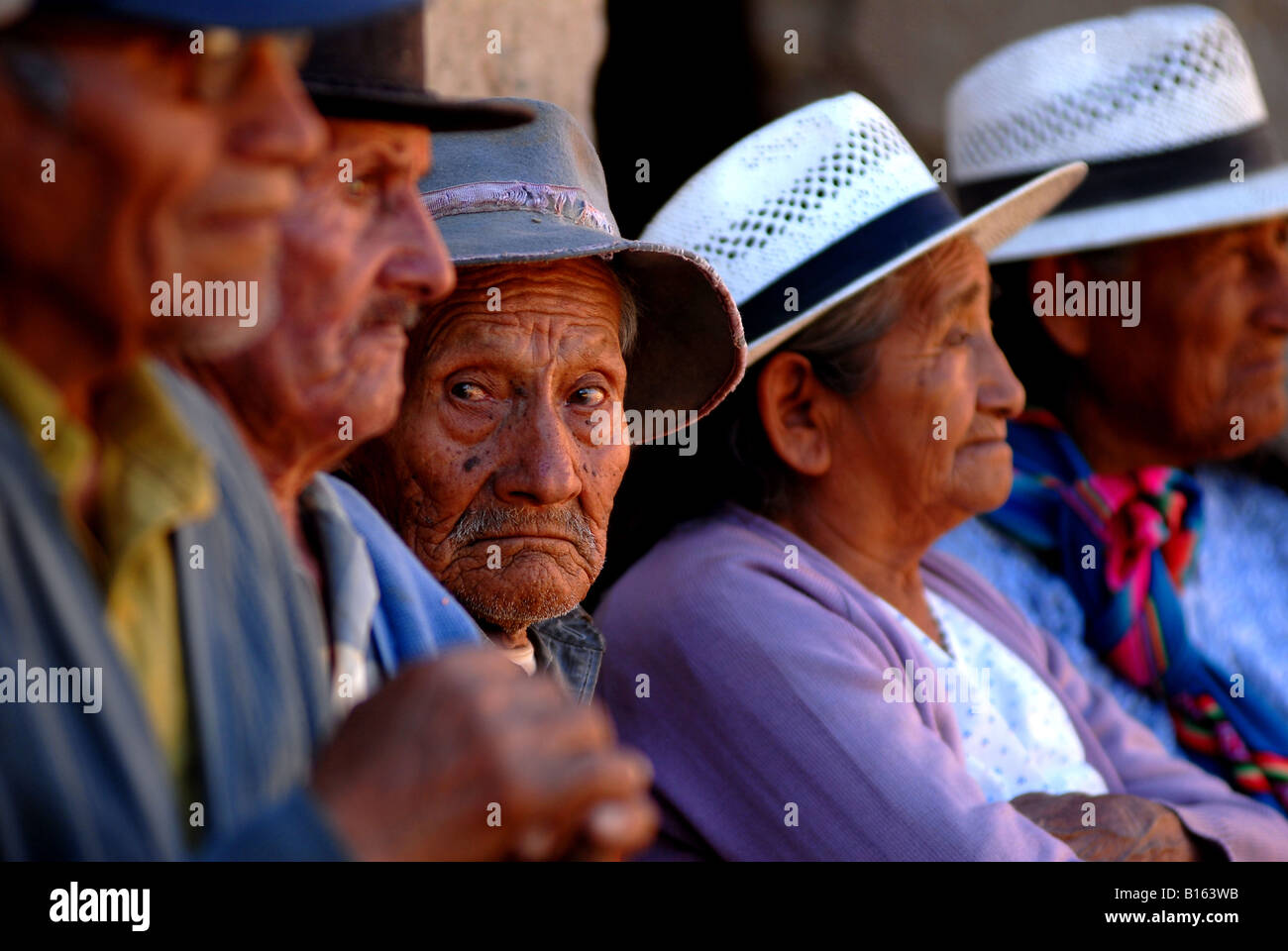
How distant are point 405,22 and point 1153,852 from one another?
6.55 feet

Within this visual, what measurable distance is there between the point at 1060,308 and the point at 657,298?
66.3 inches

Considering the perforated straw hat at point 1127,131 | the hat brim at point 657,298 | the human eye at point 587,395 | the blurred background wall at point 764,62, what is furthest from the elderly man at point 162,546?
the blurred background wall at point 764,62

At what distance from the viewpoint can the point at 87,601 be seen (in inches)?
41.3

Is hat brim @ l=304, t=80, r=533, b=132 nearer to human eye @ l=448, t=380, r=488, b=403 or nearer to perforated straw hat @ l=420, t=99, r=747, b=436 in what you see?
perforated straw hat @ l=420, t=99, r=747, b=436

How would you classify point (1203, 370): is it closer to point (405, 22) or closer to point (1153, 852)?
point (1153, 852)

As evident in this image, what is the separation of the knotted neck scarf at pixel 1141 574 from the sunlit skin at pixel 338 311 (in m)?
2.42

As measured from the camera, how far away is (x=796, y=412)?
9.46ft

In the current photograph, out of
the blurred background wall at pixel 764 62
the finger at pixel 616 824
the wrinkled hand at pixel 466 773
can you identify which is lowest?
the finger at pixel 616 824

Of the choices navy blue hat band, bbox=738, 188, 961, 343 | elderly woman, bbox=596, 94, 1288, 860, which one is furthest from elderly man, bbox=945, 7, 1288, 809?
navy blue hat band, bbox=738, 188, 961, 343

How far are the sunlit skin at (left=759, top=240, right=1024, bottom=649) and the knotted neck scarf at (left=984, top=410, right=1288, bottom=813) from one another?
2.55ft

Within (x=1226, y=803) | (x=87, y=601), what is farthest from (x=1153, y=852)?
(x=87, y=601)

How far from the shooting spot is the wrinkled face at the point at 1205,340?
3.71 m

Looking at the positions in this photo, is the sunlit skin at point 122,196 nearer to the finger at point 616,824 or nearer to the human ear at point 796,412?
the finger at point 616,824

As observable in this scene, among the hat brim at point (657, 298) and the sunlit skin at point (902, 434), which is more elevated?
the hat brim at point (657, 298)
